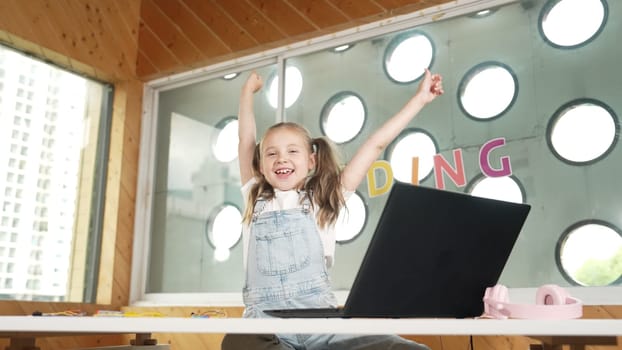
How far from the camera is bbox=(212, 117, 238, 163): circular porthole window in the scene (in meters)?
3.33

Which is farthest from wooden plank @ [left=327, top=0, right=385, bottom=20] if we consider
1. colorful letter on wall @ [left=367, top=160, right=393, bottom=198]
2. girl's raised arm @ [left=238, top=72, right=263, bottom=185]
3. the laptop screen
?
the laptop screen

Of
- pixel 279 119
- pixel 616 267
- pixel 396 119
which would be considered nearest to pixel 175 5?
pixel 279 119

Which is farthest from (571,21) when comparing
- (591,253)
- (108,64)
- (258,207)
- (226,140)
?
(108,64)

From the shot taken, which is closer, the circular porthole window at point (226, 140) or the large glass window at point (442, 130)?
the large glass window at point (442, 130)

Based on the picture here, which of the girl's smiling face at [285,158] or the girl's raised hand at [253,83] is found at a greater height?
the girl's raised hand at [253,83]

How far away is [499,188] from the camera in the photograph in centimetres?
246

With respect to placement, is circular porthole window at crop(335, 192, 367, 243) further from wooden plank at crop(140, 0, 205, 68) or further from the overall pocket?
wooden plank at crop(140, 0, 205, 68)

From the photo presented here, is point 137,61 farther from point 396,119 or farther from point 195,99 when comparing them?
point 396,119

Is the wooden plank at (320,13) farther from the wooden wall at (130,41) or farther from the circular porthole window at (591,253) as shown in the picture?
the circular porthole window at (591,253)

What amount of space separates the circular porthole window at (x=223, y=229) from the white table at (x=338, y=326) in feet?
8.37

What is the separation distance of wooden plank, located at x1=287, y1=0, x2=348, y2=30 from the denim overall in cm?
163

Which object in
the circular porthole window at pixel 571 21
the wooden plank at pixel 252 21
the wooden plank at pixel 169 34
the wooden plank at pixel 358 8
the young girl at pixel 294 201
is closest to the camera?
the young girl at pixel 294 201

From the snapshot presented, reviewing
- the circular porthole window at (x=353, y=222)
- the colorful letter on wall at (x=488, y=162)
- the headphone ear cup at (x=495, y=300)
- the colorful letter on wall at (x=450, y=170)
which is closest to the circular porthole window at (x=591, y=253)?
the colorful letter on wall at (x=488, y=162)

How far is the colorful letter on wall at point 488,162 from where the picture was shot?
2.45m
